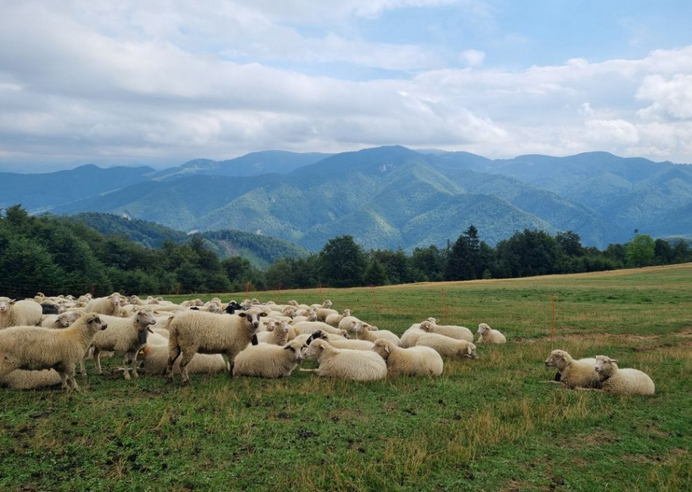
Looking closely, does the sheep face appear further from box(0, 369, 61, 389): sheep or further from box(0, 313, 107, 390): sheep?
box(0, 369, 61, 389): sheep

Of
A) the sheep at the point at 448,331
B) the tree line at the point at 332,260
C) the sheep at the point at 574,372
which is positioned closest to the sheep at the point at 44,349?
the sheep at the point at 448,331

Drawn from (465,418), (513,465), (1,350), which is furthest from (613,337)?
(1,350)

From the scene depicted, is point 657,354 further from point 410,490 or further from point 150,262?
point 150,262

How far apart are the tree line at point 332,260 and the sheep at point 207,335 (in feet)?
194

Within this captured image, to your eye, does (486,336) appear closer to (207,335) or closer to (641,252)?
(207,335)

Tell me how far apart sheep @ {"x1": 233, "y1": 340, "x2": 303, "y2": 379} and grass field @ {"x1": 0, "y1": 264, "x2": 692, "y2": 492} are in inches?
15.1

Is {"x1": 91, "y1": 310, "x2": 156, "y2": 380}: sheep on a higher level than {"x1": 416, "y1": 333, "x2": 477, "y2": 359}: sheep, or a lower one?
higher

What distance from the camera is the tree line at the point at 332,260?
7025 centimetres

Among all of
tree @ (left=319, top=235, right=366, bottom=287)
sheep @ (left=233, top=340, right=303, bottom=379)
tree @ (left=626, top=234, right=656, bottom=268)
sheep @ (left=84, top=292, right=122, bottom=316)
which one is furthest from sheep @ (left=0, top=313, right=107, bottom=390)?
tree @ (left=626, top=234, right=656, bottom=268)

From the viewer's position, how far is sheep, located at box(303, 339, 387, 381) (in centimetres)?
1141

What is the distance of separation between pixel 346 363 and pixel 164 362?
15.8ft

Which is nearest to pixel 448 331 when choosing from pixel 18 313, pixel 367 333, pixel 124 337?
pixel 367 333

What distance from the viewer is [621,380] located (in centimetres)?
1073

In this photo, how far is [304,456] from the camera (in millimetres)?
6988
